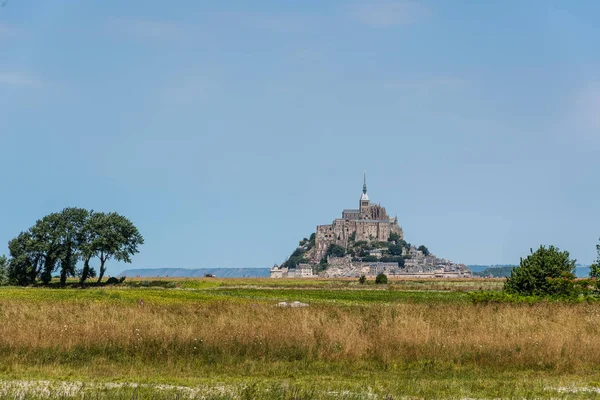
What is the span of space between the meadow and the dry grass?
0.04 meters

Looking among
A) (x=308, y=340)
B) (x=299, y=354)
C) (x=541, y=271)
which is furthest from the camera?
(x=541, y=271)

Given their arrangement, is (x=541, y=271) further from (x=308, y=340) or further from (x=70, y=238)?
(x=70, y=238)

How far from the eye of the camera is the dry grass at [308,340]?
59.6 feet

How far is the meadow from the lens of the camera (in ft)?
46.7

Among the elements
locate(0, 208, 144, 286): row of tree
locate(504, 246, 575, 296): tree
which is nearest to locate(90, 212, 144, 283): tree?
locate(0, 208, 144, 286): row of tree

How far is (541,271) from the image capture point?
38.6 m

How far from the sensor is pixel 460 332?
20.5m

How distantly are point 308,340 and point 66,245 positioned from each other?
3566 inches

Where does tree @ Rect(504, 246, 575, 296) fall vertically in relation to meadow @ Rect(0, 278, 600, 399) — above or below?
above

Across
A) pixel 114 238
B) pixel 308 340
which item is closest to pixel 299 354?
pixel 308 340

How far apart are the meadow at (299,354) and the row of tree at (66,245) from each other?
79.7 meters

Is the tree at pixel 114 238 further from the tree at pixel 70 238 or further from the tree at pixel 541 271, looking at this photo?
the tree at pixel 541 271

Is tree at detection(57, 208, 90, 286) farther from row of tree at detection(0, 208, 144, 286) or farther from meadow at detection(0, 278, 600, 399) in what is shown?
meadow at detection(0, 278, 600, 399)

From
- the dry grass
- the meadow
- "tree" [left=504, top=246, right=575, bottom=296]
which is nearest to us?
the meadow
